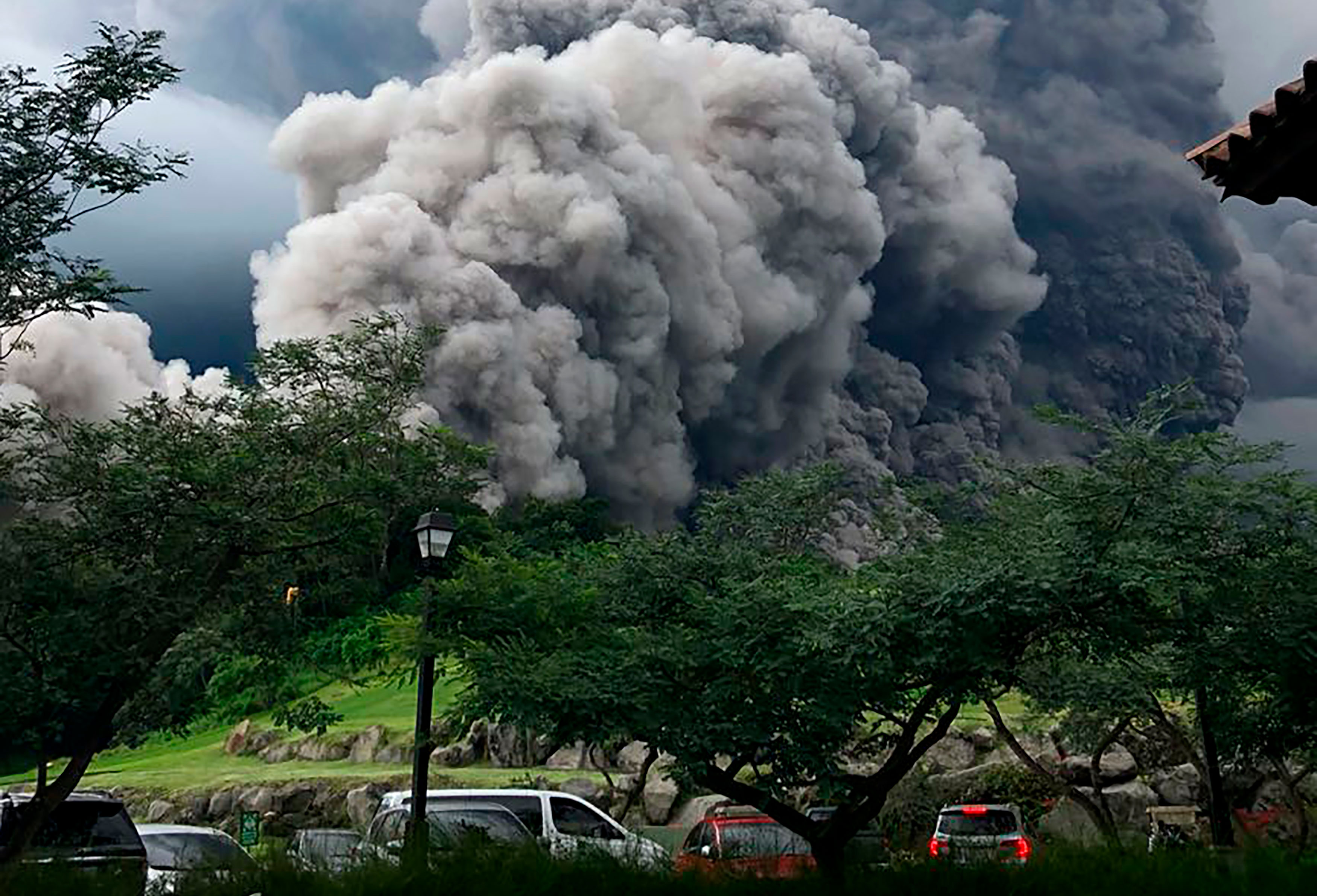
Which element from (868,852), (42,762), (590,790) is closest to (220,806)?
(590,790)

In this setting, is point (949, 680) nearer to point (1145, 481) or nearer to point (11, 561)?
point (1145, 481)

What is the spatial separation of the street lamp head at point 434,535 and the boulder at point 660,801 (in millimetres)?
17141

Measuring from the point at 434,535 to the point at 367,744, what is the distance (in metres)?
27.9

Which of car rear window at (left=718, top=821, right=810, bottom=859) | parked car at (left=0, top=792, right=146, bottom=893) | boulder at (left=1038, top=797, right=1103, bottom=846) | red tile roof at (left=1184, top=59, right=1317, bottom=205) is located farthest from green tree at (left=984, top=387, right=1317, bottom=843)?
boulder at (left=1038, top=797, right=1103, bottom=846)

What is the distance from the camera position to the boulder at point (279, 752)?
131ft

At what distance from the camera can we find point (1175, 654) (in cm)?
1232

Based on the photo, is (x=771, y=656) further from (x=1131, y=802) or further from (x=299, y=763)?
(x=299, y=763)

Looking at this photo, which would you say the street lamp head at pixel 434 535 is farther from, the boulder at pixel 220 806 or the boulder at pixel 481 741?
the boulder at pixel 481 741

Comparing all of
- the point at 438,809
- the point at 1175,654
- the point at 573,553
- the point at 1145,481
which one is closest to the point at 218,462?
the point at 573,553

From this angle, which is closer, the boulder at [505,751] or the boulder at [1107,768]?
the boulder at [1107,768]

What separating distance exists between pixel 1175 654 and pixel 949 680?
13.3 feet

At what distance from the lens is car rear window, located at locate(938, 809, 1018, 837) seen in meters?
17.5

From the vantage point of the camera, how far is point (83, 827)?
41.3ft

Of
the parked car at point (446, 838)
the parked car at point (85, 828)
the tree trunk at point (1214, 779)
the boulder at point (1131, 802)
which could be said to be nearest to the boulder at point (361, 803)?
the parked car at point (85, 828)
